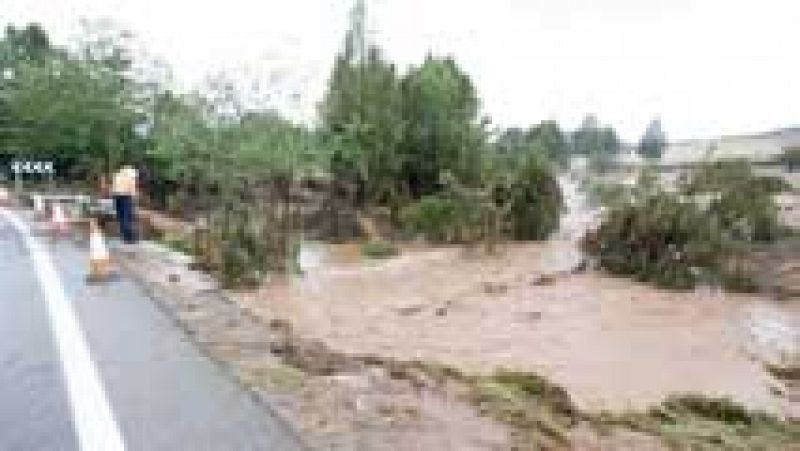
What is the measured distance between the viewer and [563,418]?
7609 mm

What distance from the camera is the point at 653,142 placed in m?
95.4

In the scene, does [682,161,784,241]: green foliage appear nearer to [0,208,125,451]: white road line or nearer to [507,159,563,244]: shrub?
[507,159,563,244]: shrub

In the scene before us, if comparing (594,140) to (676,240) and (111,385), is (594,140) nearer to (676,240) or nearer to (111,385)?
(676,240)

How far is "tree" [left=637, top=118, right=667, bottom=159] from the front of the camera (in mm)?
93062

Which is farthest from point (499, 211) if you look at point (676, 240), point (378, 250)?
point (676, 240)

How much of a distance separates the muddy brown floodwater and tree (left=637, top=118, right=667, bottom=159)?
72.5 meters

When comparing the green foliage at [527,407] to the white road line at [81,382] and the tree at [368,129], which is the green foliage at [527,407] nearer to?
the white road line at [81,382]

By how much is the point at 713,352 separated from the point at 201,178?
25.0 metres

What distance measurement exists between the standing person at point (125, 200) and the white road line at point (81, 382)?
562 centimetres

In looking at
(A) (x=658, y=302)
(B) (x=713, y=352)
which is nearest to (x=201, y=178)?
(A) (x=658, y=302)

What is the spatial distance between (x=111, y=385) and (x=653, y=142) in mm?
93179

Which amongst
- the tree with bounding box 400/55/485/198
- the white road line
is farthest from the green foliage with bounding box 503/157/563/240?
the white road line

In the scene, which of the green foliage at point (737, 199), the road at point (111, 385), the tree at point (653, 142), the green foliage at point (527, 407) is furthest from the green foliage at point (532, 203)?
the tree at point (653, 142)

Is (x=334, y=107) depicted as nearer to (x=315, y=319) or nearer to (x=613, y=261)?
(x=613, y=261)
